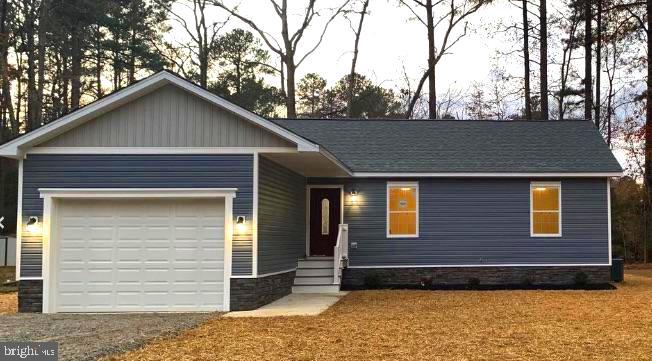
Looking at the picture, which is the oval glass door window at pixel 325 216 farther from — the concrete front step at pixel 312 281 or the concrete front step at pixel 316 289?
the concrete front step at pixel 316 289

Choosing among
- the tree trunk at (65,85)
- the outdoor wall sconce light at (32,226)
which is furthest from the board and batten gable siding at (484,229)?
the tree trunk at (65,85)

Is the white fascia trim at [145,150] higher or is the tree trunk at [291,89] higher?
the tree trunk at [291,89]

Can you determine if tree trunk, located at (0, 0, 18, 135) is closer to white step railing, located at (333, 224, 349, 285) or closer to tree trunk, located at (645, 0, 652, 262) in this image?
white step railing, located at (333, 224, 349, 285)

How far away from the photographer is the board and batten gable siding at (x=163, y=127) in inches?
460

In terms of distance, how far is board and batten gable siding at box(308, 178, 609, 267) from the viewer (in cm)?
1620

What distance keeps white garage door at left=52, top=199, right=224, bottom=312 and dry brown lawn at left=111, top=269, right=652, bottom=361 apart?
1619mm

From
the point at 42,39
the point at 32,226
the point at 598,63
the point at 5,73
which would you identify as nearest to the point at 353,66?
the point at 598,63

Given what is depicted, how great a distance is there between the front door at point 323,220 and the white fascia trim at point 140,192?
17.2ft

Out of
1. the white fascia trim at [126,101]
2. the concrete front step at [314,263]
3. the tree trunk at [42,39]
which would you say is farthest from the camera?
the tree trunk at [42,39]

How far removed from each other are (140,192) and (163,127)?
117 cm

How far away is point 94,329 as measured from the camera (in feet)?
30.9

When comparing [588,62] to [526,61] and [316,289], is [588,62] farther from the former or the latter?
[316,289]

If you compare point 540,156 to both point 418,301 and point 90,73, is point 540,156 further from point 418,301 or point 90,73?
point 90,73

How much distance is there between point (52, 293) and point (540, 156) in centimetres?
1135
